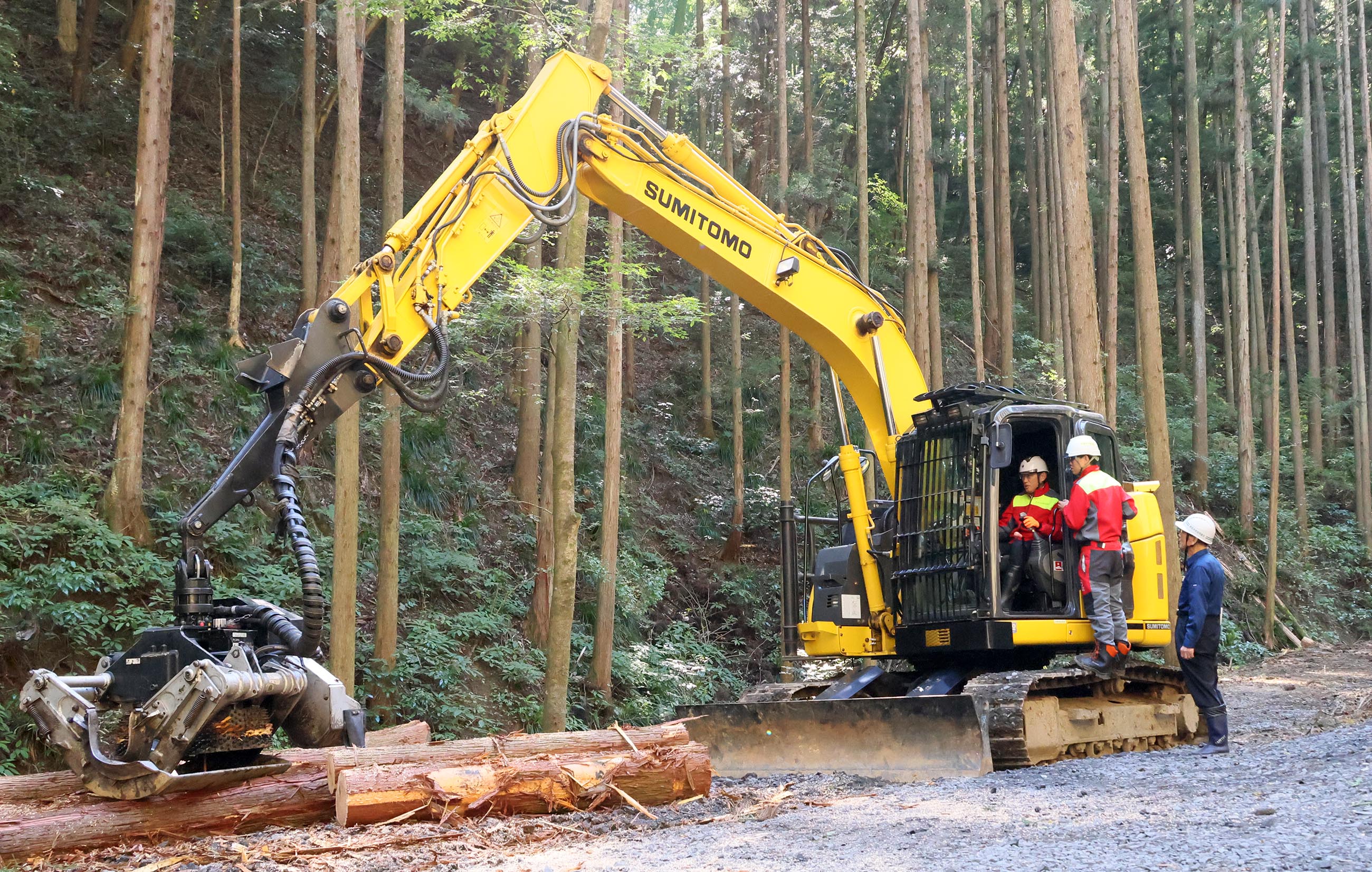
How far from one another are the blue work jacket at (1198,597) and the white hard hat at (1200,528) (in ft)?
0.49

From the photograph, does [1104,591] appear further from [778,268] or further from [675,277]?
[675,277]

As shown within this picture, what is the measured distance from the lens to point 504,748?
657 cm

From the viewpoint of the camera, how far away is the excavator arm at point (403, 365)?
5383 mm

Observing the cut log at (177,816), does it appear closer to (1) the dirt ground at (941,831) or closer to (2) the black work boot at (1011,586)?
(1) the dirt ground at (941,831)

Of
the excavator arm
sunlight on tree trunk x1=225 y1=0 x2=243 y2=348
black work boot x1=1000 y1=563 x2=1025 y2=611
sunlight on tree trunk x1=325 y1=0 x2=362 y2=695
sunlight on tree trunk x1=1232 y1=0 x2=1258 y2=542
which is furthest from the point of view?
sunlight on tree trunk x1=1232 y1=0 x2=1258 y2=542

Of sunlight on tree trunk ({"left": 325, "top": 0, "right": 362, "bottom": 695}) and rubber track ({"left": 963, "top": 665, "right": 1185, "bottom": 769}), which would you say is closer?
rubber track ({"left": 963, "top": 665, "right": 1185, "bottom": 769})

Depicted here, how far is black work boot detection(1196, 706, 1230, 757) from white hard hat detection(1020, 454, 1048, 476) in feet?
7.07

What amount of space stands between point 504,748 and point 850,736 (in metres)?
2.69

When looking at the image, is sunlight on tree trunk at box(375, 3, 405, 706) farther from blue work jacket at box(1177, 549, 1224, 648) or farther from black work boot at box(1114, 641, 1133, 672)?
blue work jacket at box(1177, 549, 1224, 648)

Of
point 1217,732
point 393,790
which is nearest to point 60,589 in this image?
point 393,790

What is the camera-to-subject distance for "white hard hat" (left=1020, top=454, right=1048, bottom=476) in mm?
Result: 8500

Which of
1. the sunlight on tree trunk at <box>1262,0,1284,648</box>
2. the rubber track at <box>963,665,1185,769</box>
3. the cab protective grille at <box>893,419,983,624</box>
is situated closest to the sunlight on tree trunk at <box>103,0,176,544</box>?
the cab protective grille at <box>893,419,983,624</box>

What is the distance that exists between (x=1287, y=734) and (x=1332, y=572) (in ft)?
64.7

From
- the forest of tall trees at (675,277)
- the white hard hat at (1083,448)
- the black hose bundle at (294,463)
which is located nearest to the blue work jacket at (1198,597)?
the white hard hat at (1083,448)
